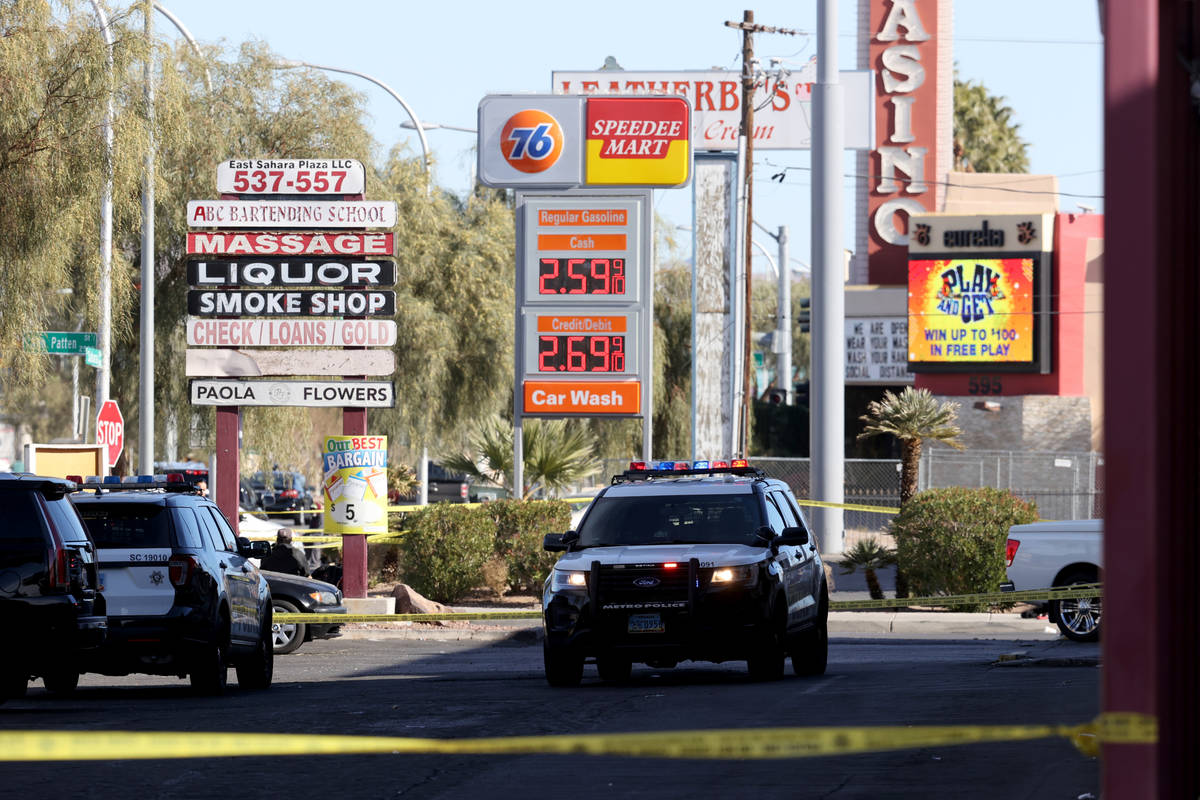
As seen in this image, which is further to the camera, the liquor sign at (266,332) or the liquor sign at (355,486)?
the liquor sign at (266,332)

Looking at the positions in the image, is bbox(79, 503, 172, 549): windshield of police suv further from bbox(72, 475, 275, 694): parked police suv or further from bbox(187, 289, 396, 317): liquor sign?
bbox(187, 289, 396, 317): liquor sign

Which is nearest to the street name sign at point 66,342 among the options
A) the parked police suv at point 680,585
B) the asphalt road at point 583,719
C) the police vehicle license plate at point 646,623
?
the asphalt road at point 583,719

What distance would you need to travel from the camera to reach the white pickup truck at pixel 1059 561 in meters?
19.0

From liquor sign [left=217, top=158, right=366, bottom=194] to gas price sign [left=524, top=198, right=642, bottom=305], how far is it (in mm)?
4359

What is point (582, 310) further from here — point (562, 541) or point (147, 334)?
point (562, 541)

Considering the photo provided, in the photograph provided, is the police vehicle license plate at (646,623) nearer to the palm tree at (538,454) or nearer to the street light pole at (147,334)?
the street light pole at (147,334)

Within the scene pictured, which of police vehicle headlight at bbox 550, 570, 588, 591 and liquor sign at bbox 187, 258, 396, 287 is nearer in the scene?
police vehicle headlight at bbox 550, 570, 588, 591

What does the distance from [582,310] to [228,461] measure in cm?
681

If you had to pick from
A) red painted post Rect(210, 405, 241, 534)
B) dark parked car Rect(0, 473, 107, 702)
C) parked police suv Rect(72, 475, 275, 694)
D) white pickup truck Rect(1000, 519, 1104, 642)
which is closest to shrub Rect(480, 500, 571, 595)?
red painted post Rect(210, 405, 241, 534)

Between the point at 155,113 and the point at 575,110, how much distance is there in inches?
367

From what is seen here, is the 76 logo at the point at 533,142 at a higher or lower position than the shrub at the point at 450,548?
higher

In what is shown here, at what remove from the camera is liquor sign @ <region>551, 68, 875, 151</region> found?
2055 inches

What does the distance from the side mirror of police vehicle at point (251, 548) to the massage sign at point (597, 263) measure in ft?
40.6

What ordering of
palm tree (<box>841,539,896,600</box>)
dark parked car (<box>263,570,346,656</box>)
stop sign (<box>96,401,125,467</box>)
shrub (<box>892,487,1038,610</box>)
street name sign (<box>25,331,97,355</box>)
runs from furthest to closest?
1. stop sign (<box>96,401,125,467</box>)
2. palm tree (<box>841,539,896,600</box>)
3. shrub (<box>892,487,1038,610</box>)
4. street name sign (<box>25,331,97,355</box>)
5. dark parked car (<box>263,570,346,656</box>)
